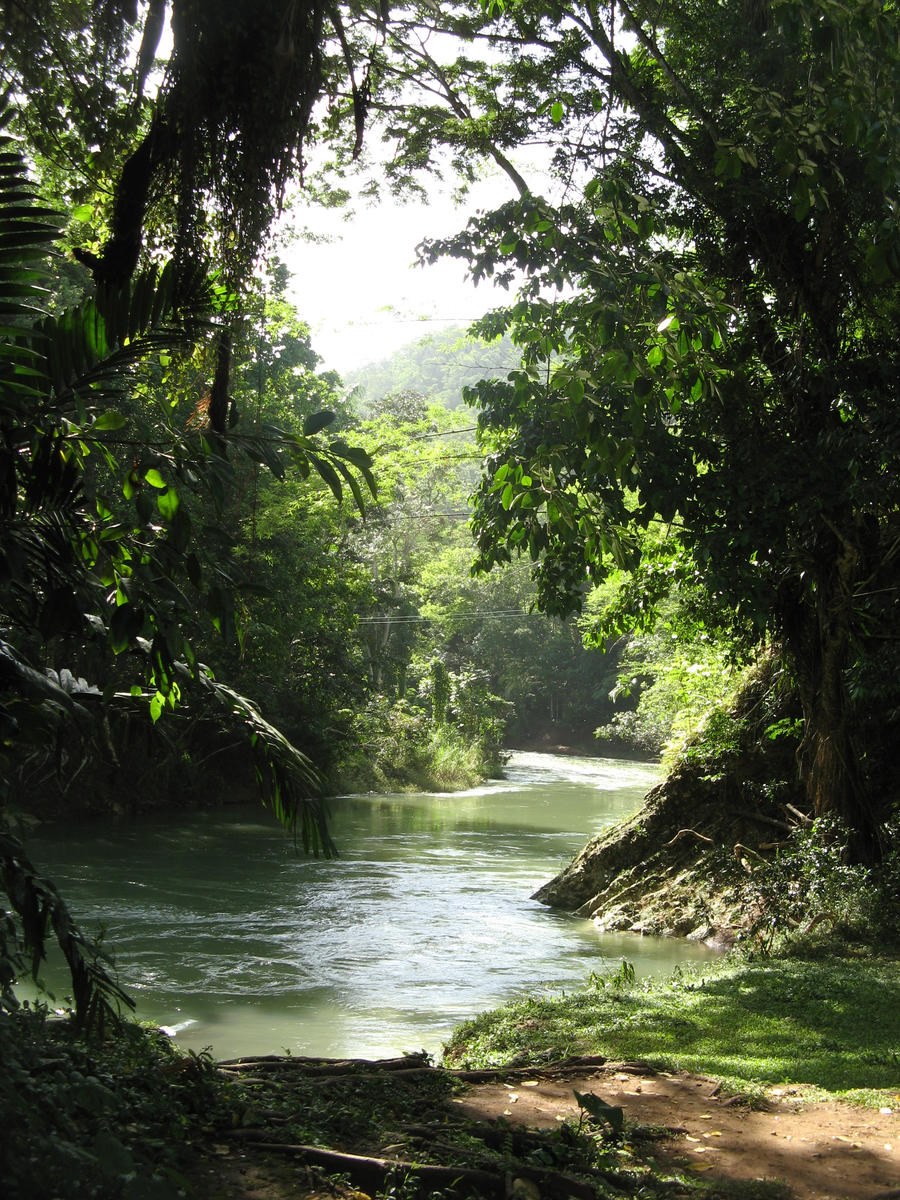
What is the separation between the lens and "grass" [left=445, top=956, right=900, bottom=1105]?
562 centimetres

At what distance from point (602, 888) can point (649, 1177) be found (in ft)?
29.8

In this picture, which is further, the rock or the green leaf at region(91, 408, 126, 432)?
the rock

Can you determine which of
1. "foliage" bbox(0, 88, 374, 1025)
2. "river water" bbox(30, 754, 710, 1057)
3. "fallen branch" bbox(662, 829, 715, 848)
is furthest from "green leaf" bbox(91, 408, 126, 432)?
"fallen branch" bbox(662, 829, 715, 848)

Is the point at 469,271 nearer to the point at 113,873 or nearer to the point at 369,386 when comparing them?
the point at 113,873

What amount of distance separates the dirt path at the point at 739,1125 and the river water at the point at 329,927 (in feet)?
8.27

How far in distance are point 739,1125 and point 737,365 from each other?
21.8 feet

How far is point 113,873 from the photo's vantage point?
1495 centimetres

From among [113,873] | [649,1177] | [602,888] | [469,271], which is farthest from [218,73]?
[113,873]

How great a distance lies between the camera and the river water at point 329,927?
28.0ft

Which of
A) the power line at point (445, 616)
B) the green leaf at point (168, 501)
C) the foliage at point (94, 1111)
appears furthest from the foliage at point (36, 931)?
the power line at point (445, 616)

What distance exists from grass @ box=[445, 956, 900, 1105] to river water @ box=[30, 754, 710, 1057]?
3.72ft

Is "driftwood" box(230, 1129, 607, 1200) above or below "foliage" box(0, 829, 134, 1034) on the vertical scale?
below

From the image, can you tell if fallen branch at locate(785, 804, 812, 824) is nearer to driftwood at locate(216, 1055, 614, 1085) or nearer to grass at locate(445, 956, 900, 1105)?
grass at locate(445, 956, 900, 1105)

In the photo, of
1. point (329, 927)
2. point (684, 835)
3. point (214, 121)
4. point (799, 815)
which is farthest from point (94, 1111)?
point (684, 835)
